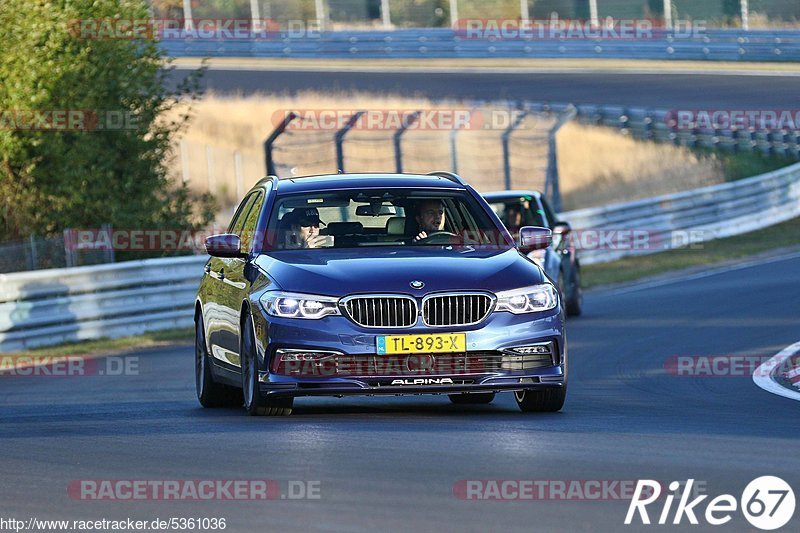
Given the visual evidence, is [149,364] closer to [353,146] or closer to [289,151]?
[289,151]

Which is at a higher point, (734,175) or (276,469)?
(276,469)

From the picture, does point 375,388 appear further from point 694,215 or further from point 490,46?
point 490,46

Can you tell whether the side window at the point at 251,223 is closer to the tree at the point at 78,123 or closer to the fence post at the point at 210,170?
the tree at the point at 78,123

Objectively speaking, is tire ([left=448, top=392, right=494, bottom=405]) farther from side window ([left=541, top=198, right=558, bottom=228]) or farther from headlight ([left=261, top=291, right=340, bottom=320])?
side window ([left=541, top=198, right=558, bottom=228])

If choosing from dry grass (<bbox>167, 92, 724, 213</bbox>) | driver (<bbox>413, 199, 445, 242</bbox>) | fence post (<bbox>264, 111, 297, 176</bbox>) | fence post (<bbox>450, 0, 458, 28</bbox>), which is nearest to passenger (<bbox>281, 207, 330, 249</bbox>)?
driver (<bbox>413, 199, 445, 242</bbox>)

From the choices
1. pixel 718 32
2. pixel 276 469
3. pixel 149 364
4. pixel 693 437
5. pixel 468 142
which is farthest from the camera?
pixel 718 32

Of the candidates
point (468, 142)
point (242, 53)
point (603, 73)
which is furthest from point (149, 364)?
point (242, 53)

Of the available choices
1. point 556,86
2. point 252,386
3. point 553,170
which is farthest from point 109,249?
point 556,86

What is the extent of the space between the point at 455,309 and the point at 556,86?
32471 millimetres

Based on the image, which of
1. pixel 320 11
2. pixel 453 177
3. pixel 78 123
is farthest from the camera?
A: pixel 320 11

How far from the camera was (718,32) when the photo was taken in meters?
43.2

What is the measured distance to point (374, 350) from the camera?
406 inches

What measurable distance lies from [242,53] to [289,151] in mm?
23795

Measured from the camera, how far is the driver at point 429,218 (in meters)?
11.5
